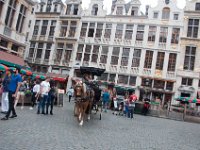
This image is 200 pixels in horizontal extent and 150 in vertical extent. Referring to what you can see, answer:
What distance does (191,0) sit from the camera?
34.6 metres

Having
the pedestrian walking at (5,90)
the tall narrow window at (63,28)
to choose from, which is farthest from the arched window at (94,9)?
the pedestrian walking at (5,90)

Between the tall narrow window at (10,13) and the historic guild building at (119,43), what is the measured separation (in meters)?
14.3

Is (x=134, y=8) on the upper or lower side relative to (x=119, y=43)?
upper

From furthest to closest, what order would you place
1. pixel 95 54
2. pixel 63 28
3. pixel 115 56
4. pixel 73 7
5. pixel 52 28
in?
pixel 52 28 < pixel 73 7 < pixel 63 28 < pixel 95 54 < pixel 115 56

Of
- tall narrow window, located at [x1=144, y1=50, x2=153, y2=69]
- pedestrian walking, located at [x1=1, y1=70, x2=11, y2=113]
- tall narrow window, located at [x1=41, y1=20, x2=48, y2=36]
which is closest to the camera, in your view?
pedestrian walking, located at [x1=1, y1=70, x2=11, y2=113]

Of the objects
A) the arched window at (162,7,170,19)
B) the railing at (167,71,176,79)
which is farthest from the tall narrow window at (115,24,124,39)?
the railing at (167,71,176,79)

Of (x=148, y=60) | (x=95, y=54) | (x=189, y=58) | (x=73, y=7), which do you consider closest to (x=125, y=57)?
(x=148, y=60)

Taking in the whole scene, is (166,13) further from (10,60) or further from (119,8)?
(10,60)

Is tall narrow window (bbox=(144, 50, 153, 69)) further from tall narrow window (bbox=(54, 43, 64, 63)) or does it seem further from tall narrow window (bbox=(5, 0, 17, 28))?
tall narrow window (bbox=(5, 0, 17, 28))

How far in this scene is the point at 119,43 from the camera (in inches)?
1427

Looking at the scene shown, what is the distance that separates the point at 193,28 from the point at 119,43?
10167mm

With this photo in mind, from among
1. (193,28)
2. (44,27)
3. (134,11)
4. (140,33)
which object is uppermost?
(134,11)

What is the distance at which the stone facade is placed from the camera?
23.2m

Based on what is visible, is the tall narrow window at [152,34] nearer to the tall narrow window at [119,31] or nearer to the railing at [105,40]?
the tall narrow window at [119,31]
